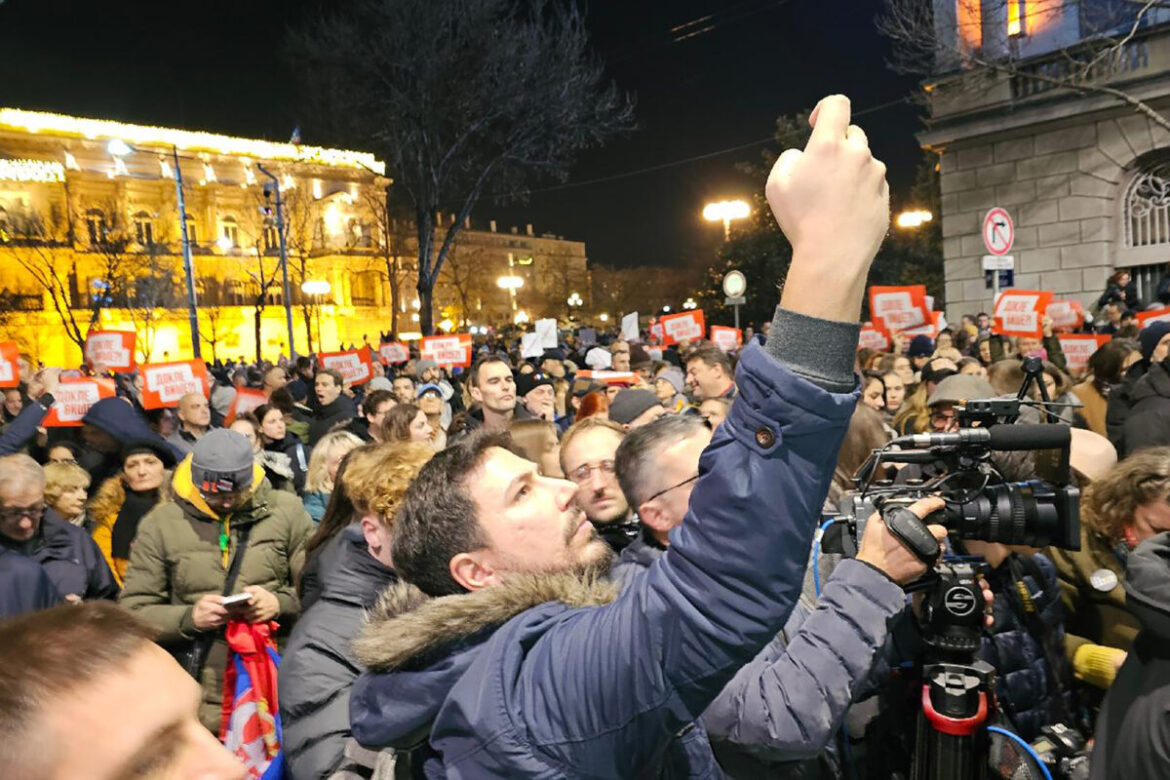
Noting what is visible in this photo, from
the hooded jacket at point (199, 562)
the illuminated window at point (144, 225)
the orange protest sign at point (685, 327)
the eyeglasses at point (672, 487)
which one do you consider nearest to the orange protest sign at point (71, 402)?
the hooded jacket at point (199, 562)

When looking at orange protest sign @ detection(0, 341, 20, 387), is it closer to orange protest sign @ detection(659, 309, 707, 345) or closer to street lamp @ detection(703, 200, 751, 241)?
orange protest sign @ detection(659, 309, 707, 345)

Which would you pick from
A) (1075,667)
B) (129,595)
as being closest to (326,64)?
(129,595)

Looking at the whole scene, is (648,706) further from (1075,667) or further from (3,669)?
(1075,667)

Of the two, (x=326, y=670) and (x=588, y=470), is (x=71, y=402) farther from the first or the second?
(x=326, y=670)

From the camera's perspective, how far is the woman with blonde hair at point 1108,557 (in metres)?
2.91

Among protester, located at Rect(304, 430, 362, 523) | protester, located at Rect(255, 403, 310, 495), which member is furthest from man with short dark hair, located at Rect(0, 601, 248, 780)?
protester, located at Rect(255, 403, 310, 495)

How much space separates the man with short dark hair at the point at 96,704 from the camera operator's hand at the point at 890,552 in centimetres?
151

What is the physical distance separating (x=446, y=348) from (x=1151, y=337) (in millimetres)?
9662

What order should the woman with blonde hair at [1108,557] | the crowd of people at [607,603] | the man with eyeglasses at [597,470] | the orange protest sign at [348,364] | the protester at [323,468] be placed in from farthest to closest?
the orange protest sign at [348,364] < the protester at [323,468] < the man with eyeglasses at [597,470] < the woman with blonde hair at [1108,557] < the crowd of people at [607,603]

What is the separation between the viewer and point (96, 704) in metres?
1.05

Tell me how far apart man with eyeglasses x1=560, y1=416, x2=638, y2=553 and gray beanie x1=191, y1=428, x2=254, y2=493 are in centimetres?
167

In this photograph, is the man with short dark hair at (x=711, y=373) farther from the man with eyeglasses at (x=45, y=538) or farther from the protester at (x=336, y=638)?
the man with eyeglasses at (x=45, y=538)

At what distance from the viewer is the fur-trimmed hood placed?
145 centimetres

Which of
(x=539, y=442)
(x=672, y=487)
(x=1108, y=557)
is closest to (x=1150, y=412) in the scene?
(x=1108, y=557)
